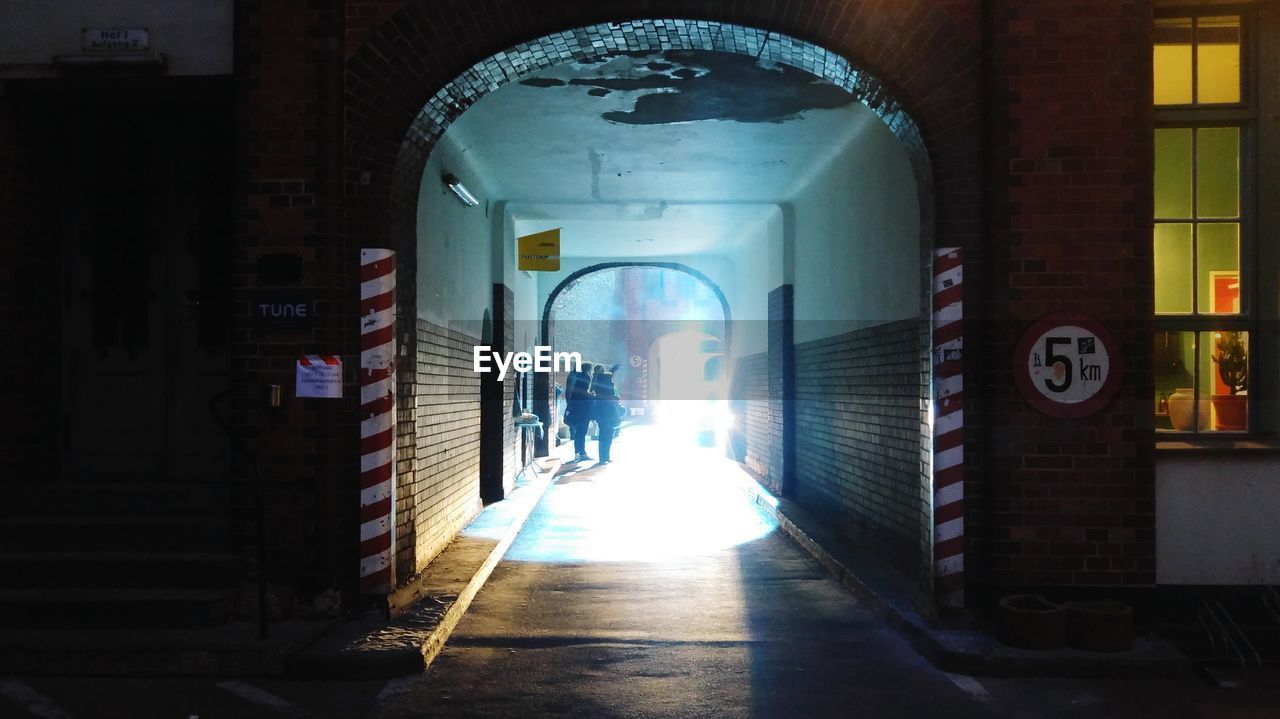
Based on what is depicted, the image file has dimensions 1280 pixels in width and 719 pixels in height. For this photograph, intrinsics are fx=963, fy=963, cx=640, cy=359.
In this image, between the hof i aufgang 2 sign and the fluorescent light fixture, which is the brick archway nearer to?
the hof i aufgang 2 sign

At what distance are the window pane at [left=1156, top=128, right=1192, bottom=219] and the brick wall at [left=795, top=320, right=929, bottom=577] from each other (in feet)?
6.04

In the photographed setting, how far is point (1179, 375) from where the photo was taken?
5922 millimetres

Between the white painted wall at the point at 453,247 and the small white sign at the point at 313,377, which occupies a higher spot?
the white painted wall at the point at 453,247

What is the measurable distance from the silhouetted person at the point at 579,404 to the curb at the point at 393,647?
36.4ft

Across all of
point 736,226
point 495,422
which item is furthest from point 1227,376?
point 736,226

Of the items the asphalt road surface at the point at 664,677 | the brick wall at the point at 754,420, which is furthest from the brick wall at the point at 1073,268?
the brick wall at the point at 754,420

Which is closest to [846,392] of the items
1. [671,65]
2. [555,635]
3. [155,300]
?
[671,65]

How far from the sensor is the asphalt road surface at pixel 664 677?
451 centimetres

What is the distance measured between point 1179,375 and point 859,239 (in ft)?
11.6

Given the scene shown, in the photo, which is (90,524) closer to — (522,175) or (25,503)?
(25,503)

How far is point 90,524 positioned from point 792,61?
17.8ft

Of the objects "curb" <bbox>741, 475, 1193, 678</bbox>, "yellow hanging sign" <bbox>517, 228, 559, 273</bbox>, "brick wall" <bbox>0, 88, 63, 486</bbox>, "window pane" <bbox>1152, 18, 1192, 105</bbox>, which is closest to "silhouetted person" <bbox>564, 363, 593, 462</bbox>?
"yellow hanging sign" <bbox>517, 228, 559, 273</bbox>

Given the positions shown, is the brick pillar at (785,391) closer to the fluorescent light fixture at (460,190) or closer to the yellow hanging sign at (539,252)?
the yellow hanging sign at (539,252)

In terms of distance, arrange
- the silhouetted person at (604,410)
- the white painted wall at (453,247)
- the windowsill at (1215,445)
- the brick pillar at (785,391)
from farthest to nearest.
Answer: the silhouetted person at (604,410), the brick pillar at (785,391), the white painted wall at (453,247), the windowsill at (1215,445)
